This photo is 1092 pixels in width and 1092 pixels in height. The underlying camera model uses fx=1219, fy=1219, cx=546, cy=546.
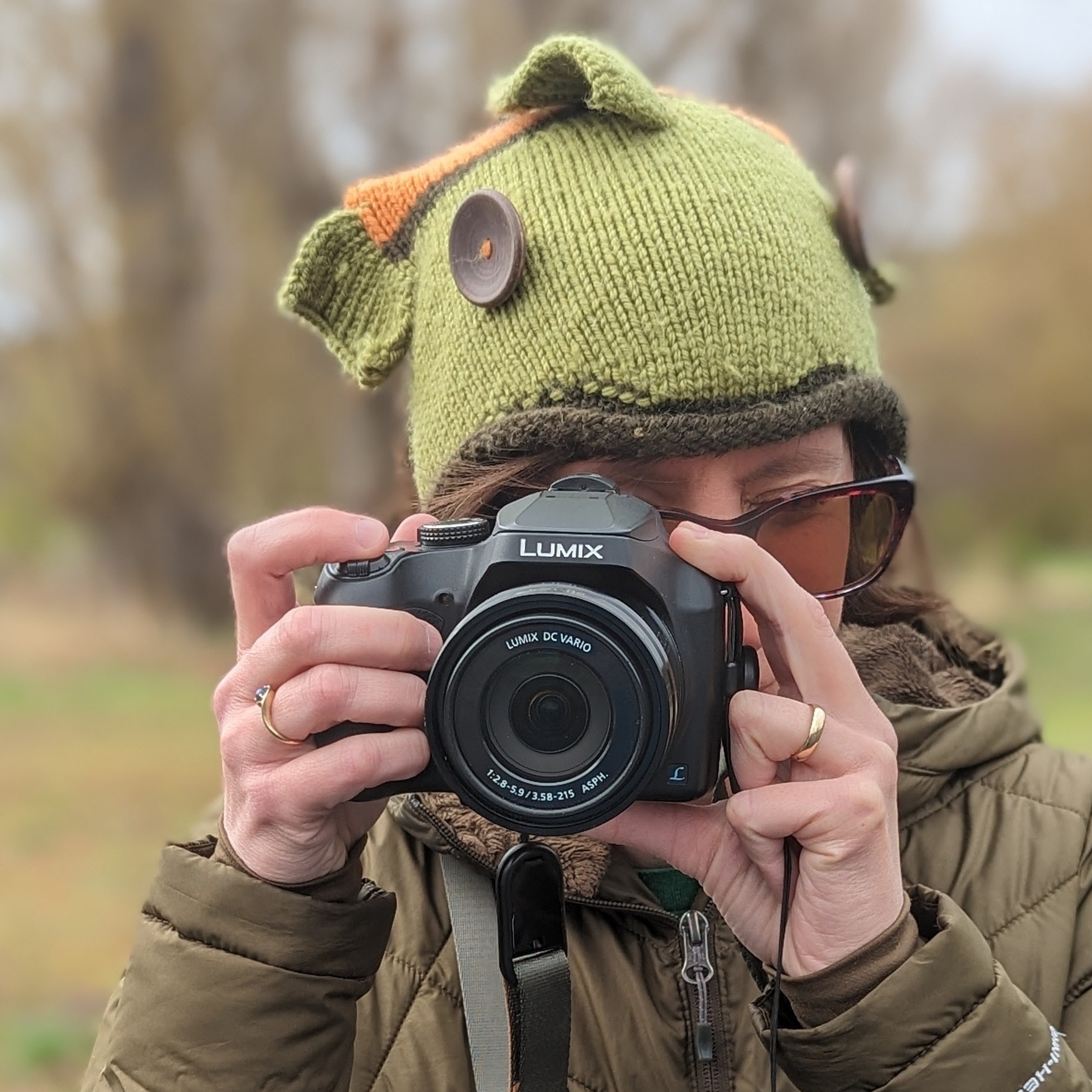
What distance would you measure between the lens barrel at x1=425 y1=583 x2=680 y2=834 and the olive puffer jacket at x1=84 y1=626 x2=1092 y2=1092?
21 cm

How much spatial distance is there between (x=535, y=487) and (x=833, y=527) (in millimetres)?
318

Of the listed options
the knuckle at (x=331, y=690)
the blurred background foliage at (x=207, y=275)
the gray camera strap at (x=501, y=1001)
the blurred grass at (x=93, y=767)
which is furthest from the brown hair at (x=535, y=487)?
the blurred background foliage at (x=207, y=275)

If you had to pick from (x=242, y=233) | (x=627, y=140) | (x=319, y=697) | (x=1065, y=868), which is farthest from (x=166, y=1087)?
(x=242, y=233)

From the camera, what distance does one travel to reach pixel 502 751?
3.35 feet

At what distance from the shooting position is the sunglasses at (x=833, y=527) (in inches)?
47.9

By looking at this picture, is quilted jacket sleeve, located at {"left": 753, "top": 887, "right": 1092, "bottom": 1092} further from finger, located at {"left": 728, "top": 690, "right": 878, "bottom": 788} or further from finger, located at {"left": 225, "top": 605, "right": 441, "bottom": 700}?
finger, located at {"left": 225, "top": 605, "right": 441, "bottom": 700}

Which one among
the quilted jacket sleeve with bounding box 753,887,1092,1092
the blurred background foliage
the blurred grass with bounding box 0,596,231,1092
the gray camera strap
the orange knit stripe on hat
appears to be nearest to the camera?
the quilted jacket sleeve with bounding box 753,887,1092,1092

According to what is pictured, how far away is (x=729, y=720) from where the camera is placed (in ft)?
3.50

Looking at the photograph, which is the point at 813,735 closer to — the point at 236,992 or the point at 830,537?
the point at 830,537

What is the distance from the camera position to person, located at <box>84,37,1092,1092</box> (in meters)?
1.04

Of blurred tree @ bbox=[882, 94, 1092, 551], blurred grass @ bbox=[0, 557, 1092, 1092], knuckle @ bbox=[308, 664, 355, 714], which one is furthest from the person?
blurred tree @ bbox=[882, 94, 1092, 551]

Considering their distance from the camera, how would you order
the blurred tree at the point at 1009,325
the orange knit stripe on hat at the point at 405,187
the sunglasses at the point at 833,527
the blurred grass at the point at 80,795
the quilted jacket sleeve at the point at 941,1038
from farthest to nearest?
the blurred tree at the point at 1009,325
the blurred grass at the point at 80,795
the orange knit stripe on hat at the point at 405,187
the sunglasses at the point at 833,527
the quilted jacket sleeve at the point at 941,1038

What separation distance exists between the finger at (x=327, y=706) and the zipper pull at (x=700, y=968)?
1.19 feet

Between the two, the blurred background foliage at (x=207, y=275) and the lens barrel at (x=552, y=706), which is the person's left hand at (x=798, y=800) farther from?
the blurred background foliage at (x=207, y=275)
